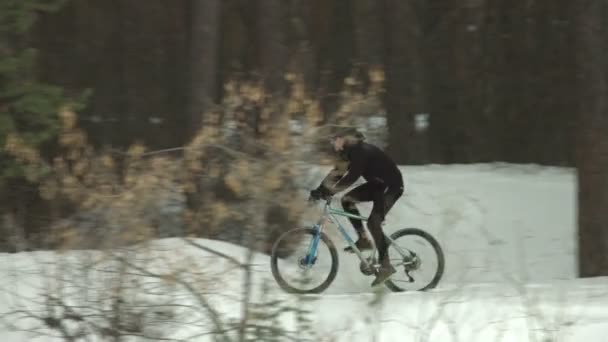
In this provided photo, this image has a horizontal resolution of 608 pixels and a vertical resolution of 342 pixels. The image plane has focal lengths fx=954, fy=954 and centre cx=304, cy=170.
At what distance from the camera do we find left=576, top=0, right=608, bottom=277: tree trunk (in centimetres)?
996

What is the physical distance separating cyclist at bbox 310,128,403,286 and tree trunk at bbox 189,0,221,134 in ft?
12.1

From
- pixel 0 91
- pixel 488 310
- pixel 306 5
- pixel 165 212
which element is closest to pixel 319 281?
pixel 165 212

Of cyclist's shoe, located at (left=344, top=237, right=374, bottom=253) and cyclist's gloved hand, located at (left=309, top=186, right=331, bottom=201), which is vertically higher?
cyclist's gloved hand, located at (left=309, top=186, right=331, bottom=201)

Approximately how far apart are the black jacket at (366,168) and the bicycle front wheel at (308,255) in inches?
28.6

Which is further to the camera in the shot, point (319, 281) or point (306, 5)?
point (306, 5)

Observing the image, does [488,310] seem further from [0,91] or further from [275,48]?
[0,91]

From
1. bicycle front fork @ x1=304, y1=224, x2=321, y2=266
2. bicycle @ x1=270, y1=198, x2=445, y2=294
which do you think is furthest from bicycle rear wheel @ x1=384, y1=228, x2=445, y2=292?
bicycle front fork @ x1=304, y1=224, x2=321, y2=266

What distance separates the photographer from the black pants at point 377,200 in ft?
29.9

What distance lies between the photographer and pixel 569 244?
13352mm

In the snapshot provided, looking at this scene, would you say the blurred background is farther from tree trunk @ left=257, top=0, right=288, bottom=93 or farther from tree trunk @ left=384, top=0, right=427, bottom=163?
tree trunk @ left=257, top=0, right=288, bottom=93

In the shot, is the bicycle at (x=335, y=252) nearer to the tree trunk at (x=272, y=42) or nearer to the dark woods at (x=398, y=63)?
the tree trunk at (x=272, y=42)

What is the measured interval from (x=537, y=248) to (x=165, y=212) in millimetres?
6342

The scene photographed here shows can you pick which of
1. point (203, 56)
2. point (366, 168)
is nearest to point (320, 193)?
point (366, 168)

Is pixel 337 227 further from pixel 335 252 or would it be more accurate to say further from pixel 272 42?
pixel 272 42
